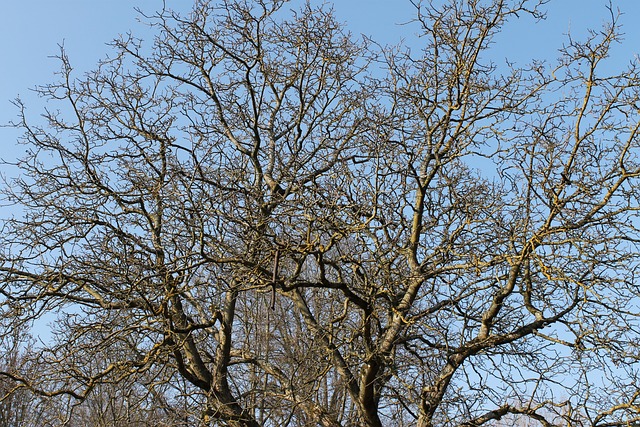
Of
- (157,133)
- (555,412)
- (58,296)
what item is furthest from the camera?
(157,133)

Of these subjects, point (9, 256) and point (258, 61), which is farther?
point (258, 61)

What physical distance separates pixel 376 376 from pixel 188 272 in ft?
7.88

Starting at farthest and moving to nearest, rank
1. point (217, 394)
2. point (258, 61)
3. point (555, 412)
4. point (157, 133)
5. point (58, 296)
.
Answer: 1. point (258, 61)
2. point (157, 133)
3. point (217, 394)
4. point (58, 296)
5. point (555, 412)

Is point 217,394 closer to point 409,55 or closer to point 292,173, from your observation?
point 292,173

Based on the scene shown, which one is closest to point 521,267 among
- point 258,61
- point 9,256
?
point 258,61

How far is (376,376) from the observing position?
25.8 feet

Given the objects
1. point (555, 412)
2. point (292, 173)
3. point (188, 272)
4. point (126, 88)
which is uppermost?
point (126, 88)

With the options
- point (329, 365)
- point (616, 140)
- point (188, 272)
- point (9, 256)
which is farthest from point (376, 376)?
point (9, 256)

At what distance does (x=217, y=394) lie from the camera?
8383mm

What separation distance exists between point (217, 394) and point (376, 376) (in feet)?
6.41

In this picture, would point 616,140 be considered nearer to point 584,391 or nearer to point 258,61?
point 584,391

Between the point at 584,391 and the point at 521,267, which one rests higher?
the point at 521,267

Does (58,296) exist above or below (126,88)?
below

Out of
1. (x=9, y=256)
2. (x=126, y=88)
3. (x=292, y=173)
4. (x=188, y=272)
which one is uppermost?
(x=126, y=88)
